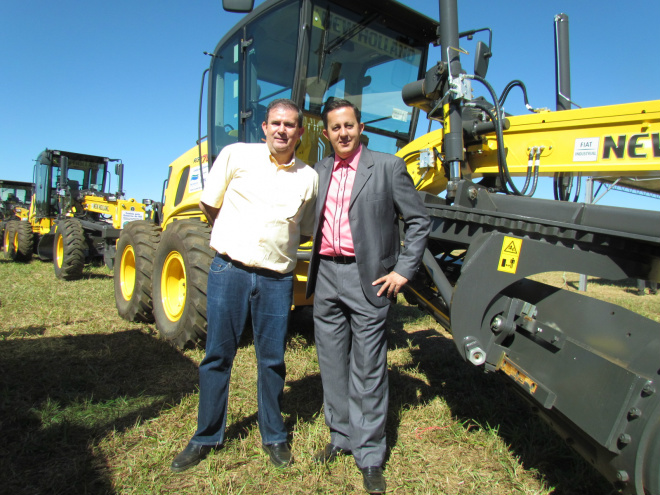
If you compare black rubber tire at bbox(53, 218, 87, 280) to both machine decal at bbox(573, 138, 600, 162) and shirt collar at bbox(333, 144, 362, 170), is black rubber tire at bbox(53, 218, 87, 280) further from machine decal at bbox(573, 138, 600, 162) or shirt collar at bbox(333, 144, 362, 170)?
machine decal at bbox(573, 138, 600, 162)

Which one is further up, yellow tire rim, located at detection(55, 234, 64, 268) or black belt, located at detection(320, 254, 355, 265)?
black belt, located at detection(320, 254, 355, 265)

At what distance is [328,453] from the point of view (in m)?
2.46

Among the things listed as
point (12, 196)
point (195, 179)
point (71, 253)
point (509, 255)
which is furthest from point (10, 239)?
point (509, 255)

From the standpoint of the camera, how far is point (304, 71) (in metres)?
3.58

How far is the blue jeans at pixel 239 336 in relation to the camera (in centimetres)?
233

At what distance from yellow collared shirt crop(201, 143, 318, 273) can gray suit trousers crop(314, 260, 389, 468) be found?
0.30 metres

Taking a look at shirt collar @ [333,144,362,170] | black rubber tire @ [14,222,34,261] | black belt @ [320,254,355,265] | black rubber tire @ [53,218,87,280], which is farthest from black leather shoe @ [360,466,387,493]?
black rubber tire @ [14,222,34,261]

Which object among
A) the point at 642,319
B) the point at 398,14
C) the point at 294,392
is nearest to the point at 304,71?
the point at 398,14

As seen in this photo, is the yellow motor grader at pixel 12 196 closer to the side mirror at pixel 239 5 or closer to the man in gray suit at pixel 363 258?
the side mirror at pixel 239 5

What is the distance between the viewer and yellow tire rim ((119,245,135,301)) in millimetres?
5598

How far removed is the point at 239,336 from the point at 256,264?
1.36ft

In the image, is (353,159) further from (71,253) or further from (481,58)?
(71,253)

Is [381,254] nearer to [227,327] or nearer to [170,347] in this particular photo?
[227,327]

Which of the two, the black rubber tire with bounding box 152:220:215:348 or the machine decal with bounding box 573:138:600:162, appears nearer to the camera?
the machine decal with bounding box 573:138:600:162
